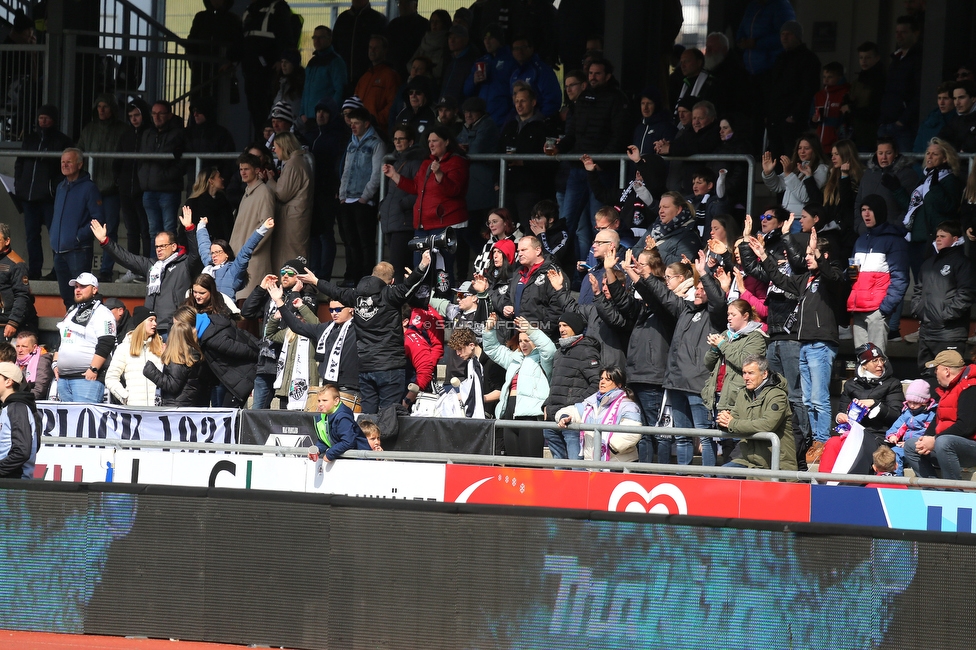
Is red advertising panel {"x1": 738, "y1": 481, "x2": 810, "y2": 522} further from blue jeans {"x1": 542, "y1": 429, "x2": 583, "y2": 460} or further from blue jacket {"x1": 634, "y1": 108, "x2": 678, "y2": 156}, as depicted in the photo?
blue jacket {"x1": 634, "y1": 108, "x2": 678, "y2": 156}

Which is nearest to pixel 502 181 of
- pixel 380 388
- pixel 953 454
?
pixel 380 388

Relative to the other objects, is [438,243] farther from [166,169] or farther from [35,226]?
[35,226]

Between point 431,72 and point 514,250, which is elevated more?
point 431,72

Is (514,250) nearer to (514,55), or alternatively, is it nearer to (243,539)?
(514,55)

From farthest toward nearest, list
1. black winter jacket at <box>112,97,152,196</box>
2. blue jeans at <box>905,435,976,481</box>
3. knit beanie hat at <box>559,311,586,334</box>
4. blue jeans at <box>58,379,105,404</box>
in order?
1. black winter jacket at <box>112,97,152,196</box>
2. blue jeans at <box>58,379,105,404</box>
3. knit beanie hat at <box>559,311,586,334</box>
4. blue jeans at <box>905,435,976,481</box>

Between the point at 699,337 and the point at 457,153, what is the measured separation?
4.14m

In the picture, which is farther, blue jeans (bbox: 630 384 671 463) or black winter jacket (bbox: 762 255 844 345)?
black winter jacket (bbox: 762 255 844 345)

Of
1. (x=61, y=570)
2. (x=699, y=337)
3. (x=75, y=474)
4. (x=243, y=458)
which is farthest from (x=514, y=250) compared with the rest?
(x=61, y=570)

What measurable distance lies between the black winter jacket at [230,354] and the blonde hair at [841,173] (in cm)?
585

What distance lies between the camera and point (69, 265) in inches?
647

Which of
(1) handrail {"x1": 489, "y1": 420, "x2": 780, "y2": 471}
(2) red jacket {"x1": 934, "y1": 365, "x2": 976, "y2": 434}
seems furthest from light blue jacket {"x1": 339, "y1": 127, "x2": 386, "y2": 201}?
(2) red jacket {"x1": 934, "y1": 365, "x2": 976, "y2": 434}

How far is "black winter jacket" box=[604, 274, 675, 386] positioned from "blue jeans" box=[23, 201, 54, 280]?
8628mm

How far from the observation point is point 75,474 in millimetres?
11711

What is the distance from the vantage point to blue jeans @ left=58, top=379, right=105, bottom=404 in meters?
13.9
